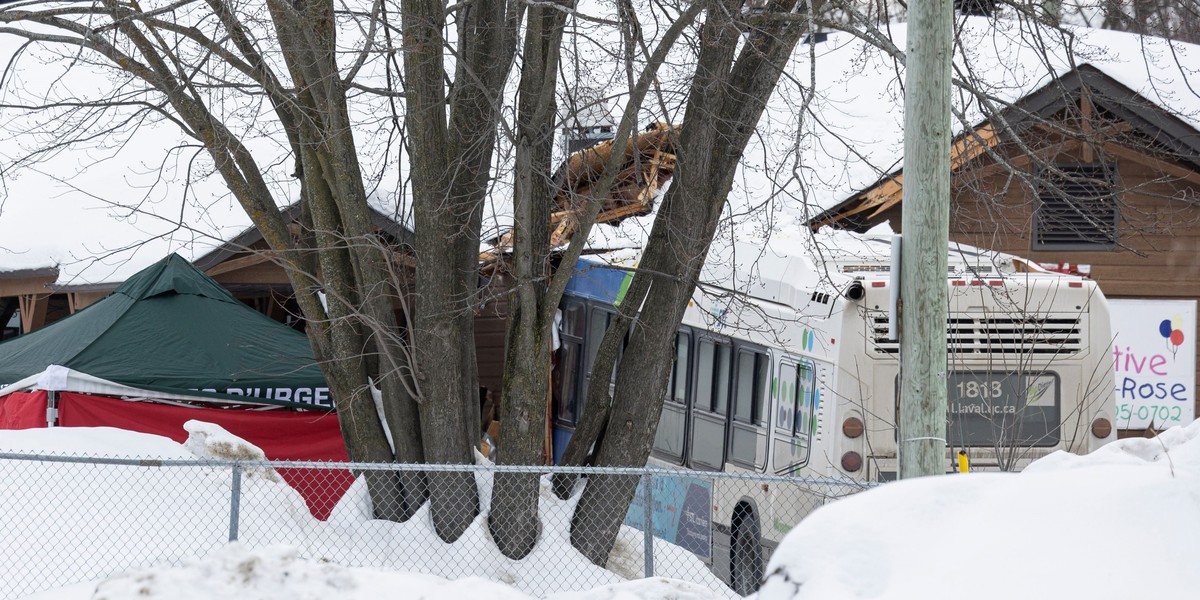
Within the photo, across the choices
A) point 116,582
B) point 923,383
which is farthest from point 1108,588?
point 116,582

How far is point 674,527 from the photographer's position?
11.5 meters

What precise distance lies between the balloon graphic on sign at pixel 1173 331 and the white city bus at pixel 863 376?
5.84m

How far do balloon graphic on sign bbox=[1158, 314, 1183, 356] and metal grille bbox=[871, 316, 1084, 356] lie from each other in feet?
21.3

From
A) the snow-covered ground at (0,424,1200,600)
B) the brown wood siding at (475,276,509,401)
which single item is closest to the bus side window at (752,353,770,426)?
the snow-covered ground at (0,424,1200,600)

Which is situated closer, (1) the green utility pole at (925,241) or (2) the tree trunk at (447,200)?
(1) the green utility pole at (925,241)

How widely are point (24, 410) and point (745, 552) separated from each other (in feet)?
23.0

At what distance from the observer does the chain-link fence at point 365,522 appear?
825 cm

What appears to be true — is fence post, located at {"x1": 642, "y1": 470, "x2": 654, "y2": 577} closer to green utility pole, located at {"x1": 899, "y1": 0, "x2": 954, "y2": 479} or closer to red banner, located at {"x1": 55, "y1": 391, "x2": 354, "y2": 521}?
green utility pole, located at {"x1": 899, "y1": 0, "x2": 954, "y2": 479}

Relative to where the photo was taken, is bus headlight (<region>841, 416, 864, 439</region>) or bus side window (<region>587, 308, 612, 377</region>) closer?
bus headlight (<region>841, 416, 864, 439</region>)

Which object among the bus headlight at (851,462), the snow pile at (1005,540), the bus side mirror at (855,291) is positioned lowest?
the bus headlight at (851,462)

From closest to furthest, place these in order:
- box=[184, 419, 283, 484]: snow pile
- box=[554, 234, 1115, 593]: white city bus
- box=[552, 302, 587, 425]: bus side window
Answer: box=[184, 419, 283, 484]: snow pile, box=[554, 234, 1115, 593]: white city bus, box=[552, 302, 587, 425]: bus side window

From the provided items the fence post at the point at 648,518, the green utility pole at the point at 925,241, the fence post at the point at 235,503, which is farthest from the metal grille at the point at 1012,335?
the fence post at the point at 235,503

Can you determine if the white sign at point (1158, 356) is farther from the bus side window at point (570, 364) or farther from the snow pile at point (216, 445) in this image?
the snow pile at point (216, 445)

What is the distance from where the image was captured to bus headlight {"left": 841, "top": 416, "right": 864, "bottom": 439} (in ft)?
31.3
